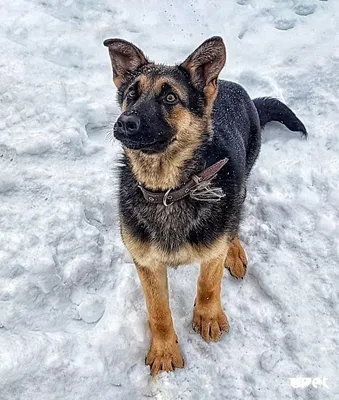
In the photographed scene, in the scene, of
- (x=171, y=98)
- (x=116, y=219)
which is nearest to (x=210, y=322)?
(x=116, y=219)

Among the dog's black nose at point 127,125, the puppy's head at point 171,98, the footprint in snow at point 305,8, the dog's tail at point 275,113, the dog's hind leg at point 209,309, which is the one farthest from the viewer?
the footprint in snow at point 305,8

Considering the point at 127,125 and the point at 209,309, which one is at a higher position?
the point at 127,125

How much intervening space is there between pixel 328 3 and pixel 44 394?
19.1 feet

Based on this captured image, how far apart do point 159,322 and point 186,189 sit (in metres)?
1.06

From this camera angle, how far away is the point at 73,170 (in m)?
5.09

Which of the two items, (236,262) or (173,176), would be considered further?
(236,262)

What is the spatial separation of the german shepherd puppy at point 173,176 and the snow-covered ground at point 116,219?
13.0 inches

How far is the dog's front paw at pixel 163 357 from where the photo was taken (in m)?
3.94

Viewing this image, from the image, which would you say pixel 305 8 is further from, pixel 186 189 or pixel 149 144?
pixel 149 144

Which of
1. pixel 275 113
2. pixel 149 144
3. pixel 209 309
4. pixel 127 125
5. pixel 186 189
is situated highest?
pixel 127 125

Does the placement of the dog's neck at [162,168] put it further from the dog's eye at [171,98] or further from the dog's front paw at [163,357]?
the dog's front paw at [163,357]

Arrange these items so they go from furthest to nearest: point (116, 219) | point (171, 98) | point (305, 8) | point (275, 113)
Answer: point (305, 8), point (275, 113), point (116, 219), point (171, 98)

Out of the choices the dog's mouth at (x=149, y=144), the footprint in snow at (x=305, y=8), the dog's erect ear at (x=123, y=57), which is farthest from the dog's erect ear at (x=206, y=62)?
the footprint in snow at (x=305, y=8)

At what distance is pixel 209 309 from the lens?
4.15 m
